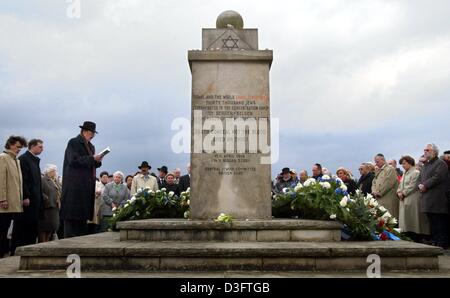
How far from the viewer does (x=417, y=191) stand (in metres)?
10.9

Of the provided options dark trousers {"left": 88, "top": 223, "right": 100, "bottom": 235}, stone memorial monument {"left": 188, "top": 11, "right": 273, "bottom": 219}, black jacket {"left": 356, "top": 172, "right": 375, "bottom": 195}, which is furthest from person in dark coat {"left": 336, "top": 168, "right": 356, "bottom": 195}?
dark trousers {"left": 88, "top": 223, "right": 100, "bottom": 235}

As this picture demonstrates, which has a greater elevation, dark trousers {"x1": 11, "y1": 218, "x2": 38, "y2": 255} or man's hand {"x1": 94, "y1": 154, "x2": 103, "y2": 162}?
man's hand {"x1": 94, "y1": 154, "x2": 103, "y2": 162}

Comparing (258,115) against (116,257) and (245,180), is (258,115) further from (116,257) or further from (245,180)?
(116,257)

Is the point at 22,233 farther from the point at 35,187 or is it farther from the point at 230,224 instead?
the point at 230,224

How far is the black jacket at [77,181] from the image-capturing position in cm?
812

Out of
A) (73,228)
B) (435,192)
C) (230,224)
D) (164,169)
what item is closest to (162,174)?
(164,169)

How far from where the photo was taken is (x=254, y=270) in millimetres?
5578

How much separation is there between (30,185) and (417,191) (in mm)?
8242

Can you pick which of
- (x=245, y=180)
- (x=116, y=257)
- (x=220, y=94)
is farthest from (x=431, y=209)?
(x=116, y=257)

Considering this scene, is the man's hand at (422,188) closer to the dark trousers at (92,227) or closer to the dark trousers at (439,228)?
the dark trousers at (439,228)

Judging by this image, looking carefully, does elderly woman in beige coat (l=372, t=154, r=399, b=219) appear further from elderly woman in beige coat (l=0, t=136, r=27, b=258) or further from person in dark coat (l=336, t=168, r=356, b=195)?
elderly woman in beige coat (l=0, t=136, r=27, b=258)

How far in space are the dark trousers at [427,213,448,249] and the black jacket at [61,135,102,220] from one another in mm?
7116

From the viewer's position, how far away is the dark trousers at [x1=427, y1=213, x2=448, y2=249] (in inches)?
400

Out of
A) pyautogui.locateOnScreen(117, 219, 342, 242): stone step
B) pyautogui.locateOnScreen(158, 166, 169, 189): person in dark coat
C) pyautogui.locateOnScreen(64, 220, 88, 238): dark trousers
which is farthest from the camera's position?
pyautogui.locateOnScreen(158, 166, 169, 189): person in dark coat
